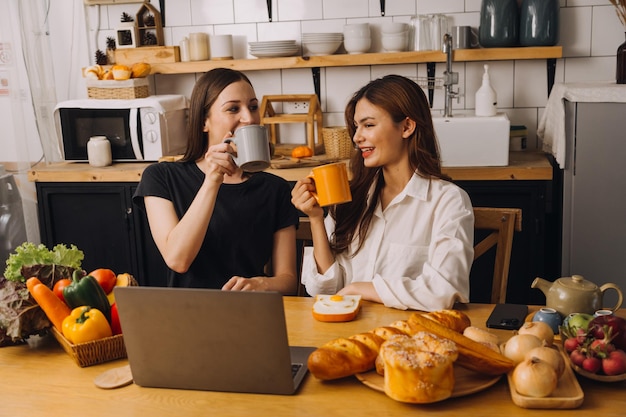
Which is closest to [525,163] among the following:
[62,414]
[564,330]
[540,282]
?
[540,282]

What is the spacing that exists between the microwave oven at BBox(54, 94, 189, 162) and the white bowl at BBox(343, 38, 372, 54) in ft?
3.04

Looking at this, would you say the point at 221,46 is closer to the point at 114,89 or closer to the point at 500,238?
the point at 114,89

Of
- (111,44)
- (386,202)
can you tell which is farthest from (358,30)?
(386,202)

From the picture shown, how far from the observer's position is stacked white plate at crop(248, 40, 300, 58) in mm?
3695

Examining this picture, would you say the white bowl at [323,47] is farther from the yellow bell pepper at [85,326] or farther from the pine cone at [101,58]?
the yellow bell pepper at [85,326]

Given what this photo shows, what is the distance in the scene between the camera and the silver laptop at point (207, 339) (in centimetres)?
122

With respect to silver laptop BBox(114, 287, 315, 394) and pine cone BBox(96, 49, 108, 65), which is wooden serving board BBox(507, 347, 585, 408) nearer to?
silver laptop BBox(114, 287, 315, 394)

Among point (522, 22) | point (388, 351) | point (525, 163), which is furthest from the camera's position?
point (522, 22)

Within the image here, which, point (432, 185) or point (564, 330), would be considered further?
point (432, 185)

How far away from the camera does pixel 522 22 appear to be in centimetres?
348

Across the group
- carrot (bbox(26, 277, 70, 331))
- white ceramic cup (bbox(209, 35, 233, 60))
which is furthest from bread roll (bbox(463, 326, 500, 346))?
white ceramic cup (bbox(209, 35, 233, 60))

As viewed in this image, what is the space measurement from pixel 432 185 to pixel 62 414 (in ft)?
4.01

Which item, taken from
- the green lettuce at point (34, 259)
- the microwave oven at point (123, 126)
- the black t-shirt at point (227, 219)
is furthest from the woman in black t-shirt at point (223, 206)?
the microwave oven at point (123, 126)

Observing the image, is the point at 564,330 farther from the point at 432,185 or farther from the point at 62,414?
the point at 62,414
